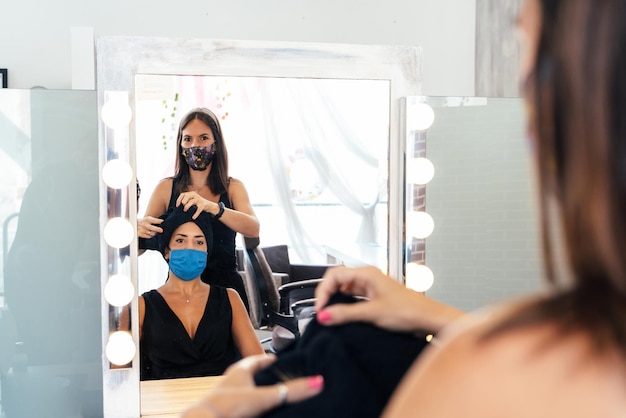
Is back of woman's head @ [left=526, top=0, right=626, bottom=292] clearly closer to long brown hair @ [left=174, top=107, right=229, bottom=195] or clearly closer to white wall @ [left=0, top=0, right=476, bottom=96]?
long brown hair @ [left=174, top=107, right=229, bottom=195]

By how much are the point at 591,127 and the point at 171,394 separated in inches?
55.2

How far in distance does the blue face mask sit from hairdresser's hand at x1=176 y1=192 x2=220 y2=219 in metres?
0.09

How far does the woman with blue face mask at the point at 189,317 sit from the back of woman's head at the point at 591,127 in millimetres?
1251

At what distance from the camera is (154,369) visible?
1.56m

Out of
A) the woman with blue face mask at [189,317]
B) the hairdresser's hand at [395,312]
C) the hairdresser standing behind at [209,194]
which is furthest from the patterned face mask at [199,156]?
the hairdresser's hand at [395,312]

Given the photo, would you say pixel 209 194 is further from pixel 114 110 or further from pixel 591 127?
pixel 591 127

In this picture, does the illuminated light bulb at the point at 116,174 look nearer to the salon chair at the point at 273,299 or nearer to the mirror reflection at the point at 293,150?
the mirror reflection at the point at 293,150

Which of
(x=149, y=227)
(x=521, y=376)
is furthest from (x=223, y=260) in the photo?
(x=521, y=376)

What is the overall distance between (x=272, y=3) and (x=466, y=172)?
1049 millimetres

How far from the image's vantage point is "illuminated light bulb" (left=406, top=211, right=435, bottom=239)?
1.64m

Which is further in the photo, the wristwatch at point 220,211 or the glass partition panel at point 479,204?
the glass partition panel at point 479,204

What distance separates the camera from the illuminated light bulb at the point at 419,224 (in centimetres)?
164

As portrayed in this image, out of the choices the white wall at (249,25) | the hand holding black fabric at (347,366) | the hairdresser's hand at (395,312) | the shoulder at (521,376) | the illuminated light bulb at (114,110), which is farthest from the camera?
the white wall at (249,25)

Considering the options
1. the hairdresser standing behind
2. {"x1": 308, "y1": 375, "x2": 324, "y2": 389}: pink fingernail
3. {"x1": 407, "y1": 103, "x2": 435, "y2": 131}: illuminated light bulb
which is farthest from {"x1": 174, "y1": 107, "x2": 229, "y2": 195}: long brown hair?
{"x1": 308, "y1": 375, "x2": 324, "y2": 389}: pink fingernail
